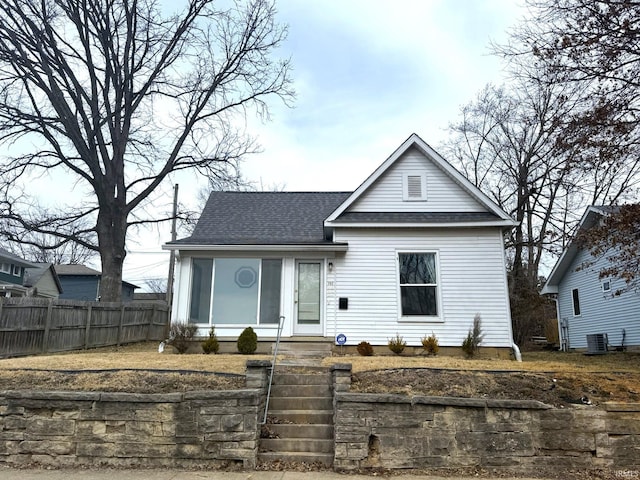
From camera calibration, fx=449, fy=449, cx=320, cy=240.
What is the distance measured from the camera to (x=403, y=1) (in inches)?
381

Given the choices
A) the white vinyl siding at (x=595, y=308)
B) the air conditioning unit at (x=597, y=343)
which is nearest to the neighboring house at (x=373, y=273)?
the white vinyl siding at (x=595, y=308)

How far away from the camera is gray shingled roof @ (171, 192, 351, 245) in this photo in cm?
1141

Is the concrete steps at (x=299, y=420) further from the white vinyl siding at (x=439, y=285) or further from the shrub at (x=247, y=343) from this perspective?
the white vinyl siding at (x=439, y=285)

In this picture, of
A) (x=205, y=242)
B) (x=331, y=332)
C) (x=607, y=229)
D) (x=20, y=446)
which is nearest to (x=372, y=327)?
(x=331, y=332)

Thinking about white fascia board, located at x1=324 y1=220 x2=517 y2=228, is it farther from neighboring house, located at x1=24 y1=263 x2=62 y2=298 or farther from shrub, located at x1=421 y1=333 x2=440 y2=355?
neighboring house, located at x1=24 y1=263 x2=62 y2=298

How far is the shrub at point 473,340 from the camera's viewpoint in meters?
10.1

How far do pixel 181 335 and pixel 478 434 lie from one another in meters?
6.98

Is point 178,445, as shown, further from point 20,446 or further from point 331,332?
point 331,332

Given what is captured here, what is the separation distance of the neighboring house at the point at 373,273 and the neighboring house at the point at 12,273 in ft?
65.2

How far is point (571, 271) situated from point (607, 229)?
11124mm

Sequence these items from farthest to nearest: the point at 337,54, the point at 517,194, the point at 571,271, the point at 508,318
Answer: the point at 517,194
the point at 571,271
the point at 337,54
the point at 508,318

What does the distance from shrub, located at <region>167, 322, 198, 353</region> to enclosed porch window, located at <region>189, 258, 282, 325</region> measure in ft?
1.52

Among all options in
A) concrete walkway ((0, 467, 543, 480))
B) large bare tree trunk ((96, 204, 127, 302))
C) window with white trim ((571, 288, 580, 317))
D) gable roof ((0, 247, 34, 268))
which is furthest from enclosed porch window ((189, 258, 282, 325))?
gable roof ((0, 247, 34, 268))

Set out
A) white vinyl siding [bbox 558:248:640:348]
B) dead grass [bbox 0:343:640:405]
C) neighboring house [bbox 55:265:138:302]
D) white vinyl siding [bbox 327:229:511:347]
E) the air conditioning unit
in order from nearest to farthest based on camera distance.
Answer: dead grass [bbox 0:343:640:405], white vinyl siding [bbox 327:229:511:347], white vinyl siding [bbox 558:248:640:348], the air conditioning unit, neighboring house [bbox 55:265:138:302]
